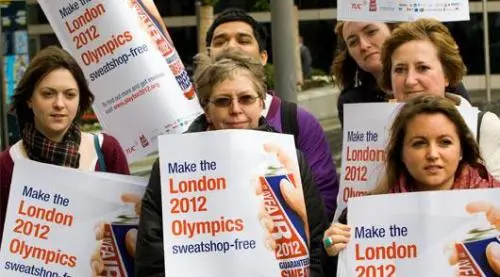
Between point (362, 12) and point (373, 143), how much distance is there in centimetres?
80

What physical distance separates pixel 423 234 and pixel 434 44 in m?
0.92

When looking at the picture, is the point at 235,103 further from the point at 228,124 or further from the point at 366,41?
the point at 366,41

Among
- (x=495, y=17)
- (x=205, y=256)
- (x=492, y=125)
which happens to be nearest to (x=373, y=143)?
(x=492, y=125)

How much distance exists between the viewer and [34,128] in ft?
15.4

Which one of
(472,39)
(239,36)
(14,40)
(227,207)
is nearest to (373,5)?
(239,36)

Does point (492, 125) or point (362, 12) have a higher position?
point (362, 12)

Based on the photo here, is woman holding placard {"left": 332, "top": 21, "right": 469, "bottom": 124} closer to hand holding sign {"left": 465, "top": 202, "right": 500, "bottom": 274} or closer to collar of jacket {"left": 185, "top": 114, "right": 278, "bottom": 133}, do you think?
collar of jacket {"left": 185, "top": 114, "right": 278, "bottom": 133}

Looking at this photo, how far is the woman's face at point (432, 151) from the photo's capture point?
394 cm

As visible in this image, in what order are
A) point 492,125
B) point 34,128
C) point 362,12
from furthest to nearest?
point 362,12
point 34,128
point 492,125

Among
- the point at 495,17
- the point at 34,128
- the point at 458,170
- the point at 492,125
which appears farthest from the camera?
the point at 495,17

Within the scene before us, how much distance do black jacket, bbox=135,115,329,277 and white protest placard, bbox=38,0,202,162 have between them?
107 cm

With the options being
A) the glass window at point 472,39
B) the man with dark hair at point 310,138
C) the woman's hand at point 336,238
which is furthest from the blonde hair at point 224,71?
the glass window at point 472,39

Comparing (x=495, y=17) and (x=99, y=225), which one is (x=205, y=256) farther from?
(x=495, y=17)

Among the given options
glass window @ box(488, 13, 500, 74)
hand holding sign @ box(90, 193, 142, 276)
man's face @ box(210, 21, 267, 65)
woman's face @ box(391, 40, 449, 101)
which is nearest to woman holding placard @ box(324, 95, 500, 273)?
woman's face @ box(391, 40, 449, 101)
